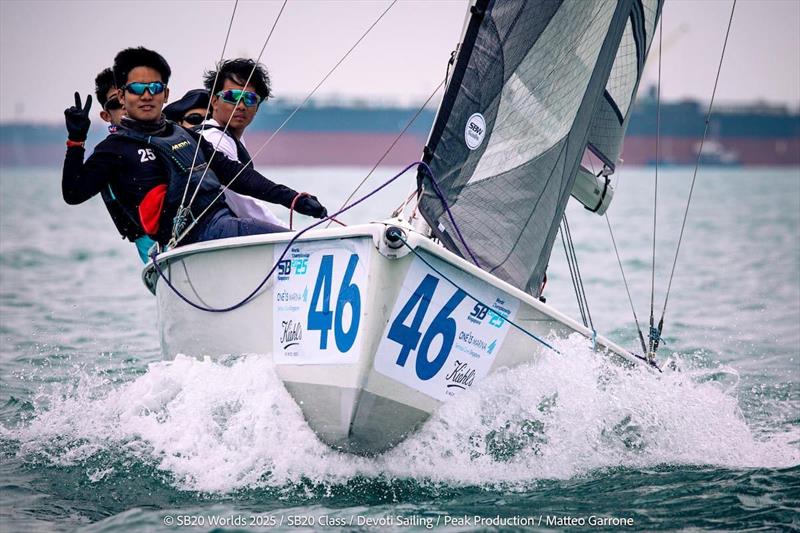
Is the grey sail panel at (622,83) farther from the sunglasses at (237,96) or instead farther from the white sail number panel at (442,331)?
the sunglasses at (237,96)

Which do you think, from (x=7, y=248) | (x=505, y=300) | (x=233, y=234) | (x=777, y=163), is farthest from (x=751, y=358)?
(x=777, y=163)

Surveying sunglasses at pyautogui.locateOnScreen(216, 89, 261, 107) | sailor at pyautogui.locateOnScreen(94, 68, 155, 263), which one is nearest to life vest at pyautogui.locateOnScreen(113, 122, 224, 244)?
sailor at pyautogui.locateOnScreen(94, 68, 155, 263)

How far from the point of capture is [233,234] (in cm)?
440

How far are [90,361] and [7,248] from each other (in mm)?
10020

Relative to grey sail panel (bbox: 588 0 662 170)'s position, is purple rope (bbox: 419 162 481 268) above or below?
below

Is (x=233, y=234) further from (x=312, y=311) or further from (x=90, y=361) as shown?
(x=90, y=361)

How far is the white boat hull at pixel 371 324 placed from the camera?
3.76 meters

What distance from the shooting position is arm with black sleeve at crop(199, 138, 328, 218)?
443 cm

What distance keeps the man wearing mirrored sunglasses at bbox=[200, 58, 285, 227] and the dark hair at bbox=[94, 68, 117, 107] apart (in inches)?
33.2

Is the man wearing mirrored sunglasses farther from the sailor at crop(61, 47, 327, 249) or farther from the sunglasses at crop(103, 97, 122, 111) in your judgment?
the sunglasses at crop(103, 97, 122, 111)

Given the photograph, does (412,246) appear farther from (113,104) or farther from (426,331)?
(113,104)

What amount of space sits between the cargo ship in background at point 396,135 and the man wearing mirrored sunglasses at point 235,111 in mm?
46388

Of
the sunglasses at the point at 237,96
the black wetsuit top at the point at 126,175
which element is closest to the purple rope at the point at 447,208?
the black wetsuit top at the point at 126,175

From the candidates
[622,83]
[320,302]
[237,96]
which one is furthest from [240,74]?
[622,83]
